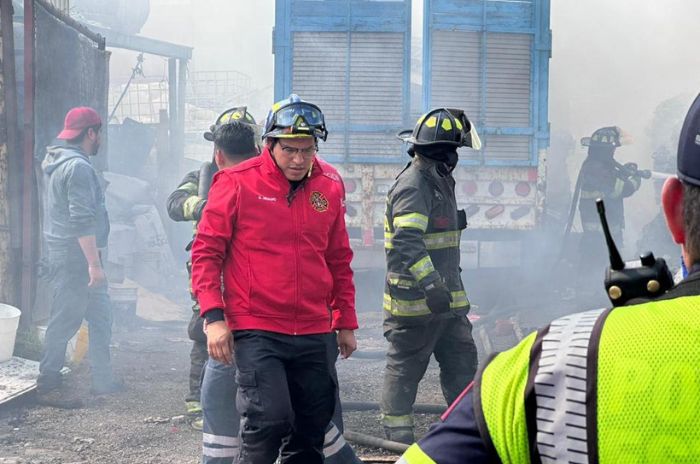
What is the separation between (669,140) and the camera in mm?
17594

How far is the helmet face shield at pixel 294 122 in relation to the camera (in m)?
3.90

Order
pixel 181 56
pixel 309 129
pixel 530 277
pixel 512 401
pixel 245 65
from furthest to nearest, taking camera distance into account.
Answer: pixel 245 65 < pixel 181 56 < pixel 530 277 < pixel 309 129 < pixel 512 401

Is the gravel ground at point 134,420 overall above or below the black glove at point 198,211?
below

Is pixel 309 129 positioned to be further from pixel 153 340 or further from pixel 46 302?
pixel 153 340

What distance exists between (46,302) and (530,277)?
20.9ft

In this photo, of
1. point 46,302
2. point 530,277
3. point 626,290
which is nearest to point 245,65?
point 530,277

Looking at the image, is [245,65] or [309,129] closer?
[309,129]

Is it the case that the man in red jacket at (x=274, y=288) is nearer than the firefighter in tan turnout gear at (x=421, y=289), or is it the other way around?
the man in red jacket at (x=274, y=288)

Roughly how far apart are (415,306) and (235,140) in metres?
1.50

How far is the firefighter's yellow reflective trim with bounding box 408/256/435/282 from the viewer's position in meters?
5.11

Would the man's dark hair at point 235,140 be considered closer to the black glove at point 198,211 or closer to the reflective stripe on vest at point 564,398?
the black glove at point 198,211

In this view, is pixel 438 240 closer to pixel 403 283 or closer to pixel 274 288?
pixel 403 283

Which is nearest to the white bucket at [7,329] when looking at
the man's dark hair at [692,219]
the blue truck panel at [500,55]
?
the blue truck panel at [500,55]

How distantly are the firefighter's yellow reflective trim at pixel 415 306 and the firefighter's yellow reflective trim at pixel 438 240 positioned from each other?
311mm
